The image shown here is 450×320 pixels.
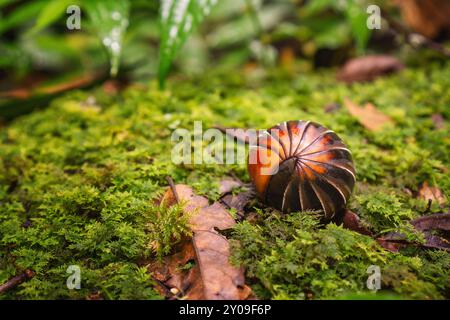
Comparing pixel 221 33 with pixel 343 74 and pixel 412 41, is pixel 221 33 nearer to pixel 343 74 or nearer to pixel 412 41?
pixel 343 74

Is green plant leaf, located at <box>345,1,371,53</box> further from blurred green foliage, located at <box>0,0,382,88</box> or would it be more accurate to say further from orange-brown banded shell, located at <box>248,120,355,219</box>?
orange-brown banded shell, located at <box>248,120,355,219</box>

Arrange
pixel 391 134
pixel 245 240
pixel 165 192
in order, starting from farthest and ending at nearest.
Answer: pixel 391 134, pixel 165 192, pixel 245 240

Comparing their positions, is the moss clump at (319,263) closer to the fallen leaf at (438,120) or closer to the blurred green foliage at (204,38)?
the fallen leaf at (438,120)

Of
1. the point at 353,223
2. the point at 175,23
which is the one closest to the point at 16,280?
the point at 353,223

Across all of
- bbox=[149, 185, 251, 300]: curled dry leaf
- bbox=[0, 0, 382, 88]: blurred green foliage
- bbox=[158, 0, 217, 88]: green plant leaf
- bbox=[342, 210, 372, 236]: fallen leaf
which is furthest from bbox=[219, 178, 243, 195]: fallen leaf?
bbox=[0, 0, 382, 88]: blurred green foliage

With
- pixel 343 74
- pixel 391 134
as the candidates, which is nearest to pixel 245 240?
pixel 391 134

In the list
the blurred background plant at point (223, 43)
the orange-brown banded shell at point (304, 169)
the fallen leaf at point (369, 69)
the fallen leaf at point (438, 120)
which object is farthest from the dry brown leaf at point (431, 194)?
the fallen leaf at point (369, 69)

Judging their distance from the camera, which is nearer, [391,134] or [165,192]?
[165,192]
